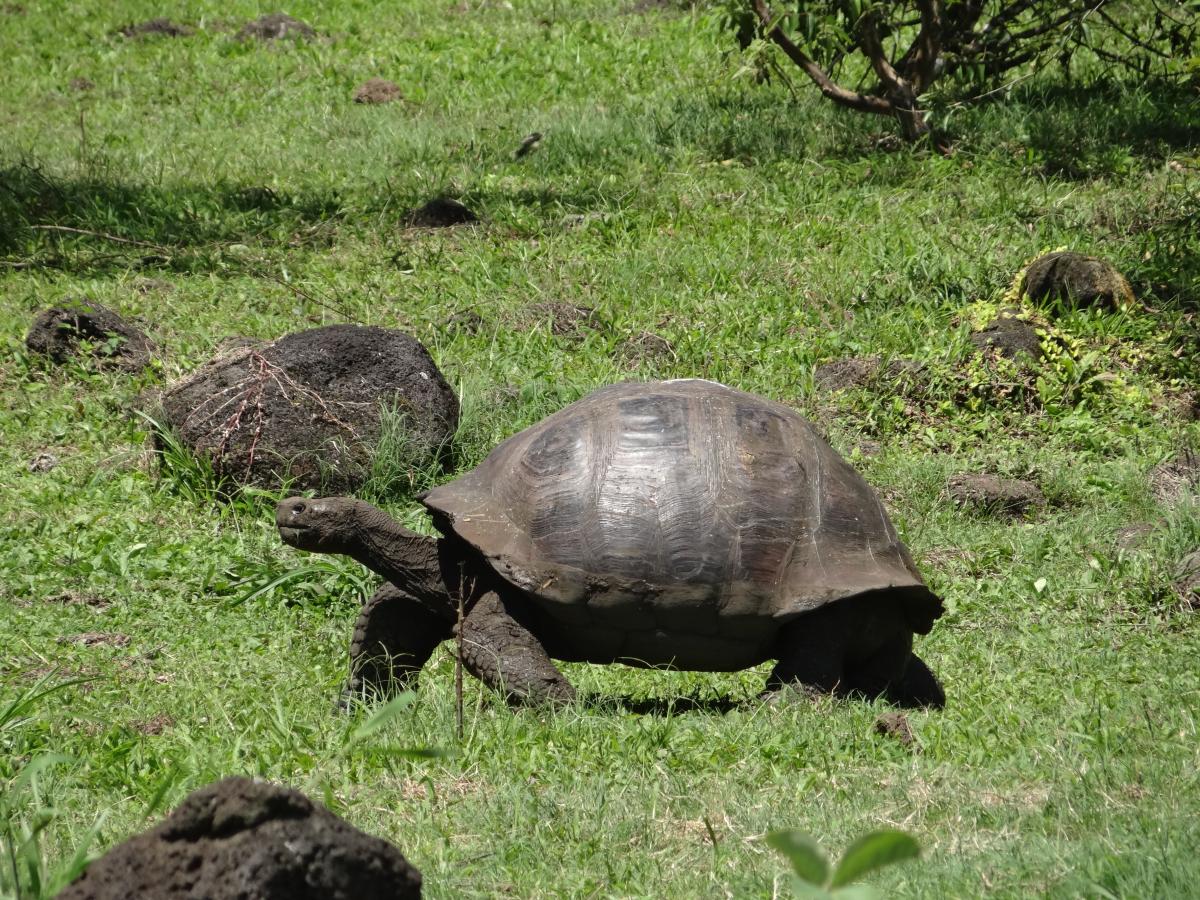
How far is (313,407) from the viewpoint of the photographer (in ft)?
25.0

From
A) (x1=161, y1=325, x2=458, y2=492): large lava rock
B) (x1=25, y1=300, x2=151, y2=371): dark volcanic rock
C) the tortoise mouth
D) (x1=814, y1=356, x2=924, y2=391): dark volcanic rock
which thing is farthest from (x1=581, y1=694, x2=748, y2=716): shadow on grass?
(x1=25, y1=300, x2=151, y2=371): dark volcanic rock

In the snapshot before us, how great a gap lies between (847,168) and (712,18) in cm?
203

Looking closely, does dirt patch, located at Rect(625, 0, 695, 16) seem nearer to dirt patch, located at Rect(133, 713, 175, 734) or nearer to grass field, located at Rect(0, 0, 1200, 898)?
grass field, located at Rect(0, 0, 1200, 898)

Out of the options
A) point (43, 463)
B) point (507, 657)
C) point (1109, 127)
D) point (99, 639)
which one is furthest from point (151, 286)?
point (1109, 127)

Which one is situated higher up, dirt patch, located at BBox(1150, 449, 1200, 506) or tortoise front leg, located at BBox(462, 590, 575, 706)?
tortoise front leg, located at BBox(462, 590, 575, 706)

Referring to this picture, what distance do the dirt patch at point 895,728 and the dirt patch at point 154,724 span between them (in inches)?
95.8

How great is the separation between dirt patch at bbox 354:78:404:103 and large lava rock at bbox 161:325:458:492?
7690mm

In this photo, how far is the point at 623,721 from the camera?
4.77 m

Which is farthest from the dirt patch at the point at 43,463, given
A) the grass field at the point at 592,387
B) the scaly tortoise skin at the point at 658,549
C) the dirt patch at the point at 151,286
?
the scaly tortoise skin at the point at 658,549

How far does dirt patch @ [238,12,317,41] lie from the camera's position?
1723 centimetres

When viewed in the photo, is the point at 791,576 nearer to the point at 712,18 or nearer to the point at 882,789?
the point at 882,789

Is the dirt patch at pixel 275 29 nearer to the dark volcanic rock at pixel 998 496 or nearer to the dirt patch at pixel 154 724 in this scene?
the dark volcanic rock at pixel 998 496

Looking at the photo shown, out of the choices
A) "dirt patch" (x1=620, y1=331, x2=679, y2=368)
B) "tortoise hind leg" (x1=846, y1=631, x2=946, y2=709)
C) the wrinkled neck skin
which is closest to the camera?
the wrinkled neck skin

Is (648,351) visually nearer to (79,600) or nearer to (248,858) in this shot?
(79,600)
